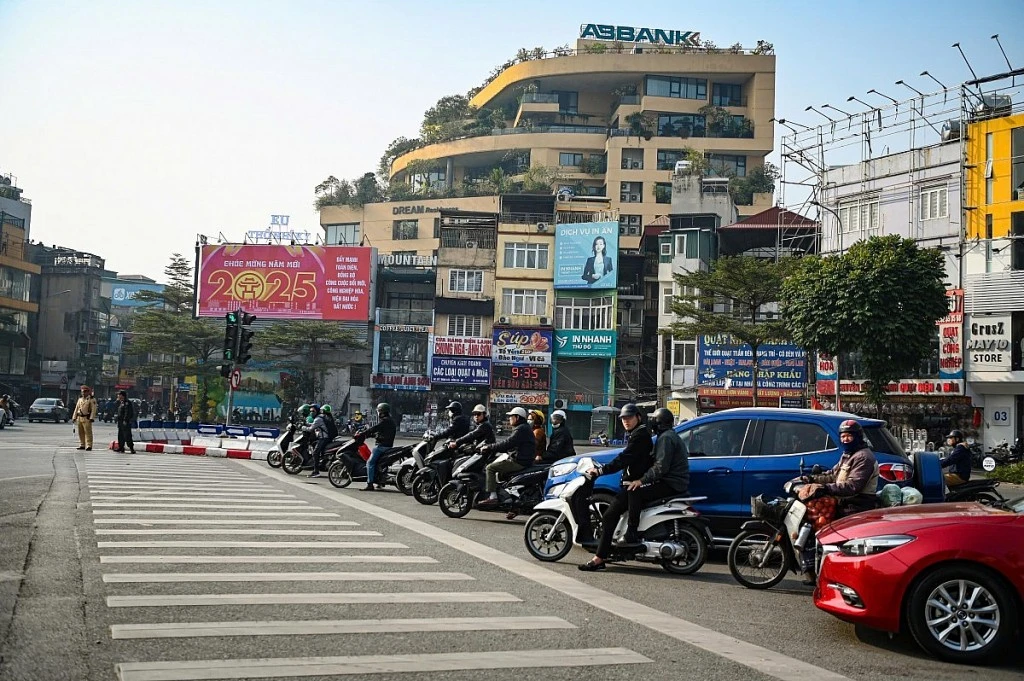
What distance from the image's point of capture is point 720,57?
7638 cm

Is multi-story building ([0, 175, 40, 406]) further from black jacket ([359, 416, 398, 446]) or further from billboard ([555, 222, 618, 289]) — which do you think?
black jacket ([359, 416, 398, 446])

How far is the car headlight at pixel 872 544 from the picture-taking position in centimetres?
664

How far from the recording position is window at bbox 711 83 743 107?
3056 inches

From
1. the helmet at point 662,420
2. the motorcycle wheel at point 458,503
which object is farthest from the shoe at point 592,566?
the motorcycle wheel at point 458,503

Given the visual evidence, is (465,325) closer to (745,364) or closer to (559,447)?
(745,364)

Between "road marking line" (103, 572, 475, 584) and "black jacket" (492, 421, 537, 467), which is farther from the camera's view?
"black jacket" (492, 421, 537, 467)

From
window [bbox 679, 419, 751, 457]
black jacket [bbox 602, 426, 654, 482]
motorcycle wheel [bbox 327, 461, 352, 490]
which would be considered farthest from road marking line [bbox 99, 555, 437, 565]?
motorcycle wheel [bbox 327, 461, 352, 490]

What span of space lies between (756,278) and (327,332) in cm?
2720

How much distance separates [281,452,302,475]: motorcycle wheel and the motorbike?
1167 cm

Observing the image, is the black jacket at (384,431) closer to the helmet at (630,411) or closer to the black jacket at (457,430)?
the black jacket at (457,430)

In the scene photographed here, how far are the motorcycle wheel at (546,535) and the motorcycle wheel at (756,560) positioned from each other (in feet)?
5.75

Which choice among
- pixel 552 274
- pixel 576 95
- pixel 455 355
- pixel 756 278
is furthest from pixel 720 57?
pixel 756 278

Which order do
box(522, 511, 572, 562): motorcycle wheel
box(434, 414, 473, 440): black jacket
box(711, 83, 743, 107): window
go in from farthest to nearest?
box(711, 83, 743, 107): window, box(434, 414, 473, 440): black jacket, box(522, 511, 572, 562): motorcycle wheel

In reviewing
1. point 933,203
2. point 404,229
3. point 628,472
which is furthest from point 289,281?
point 628,472
